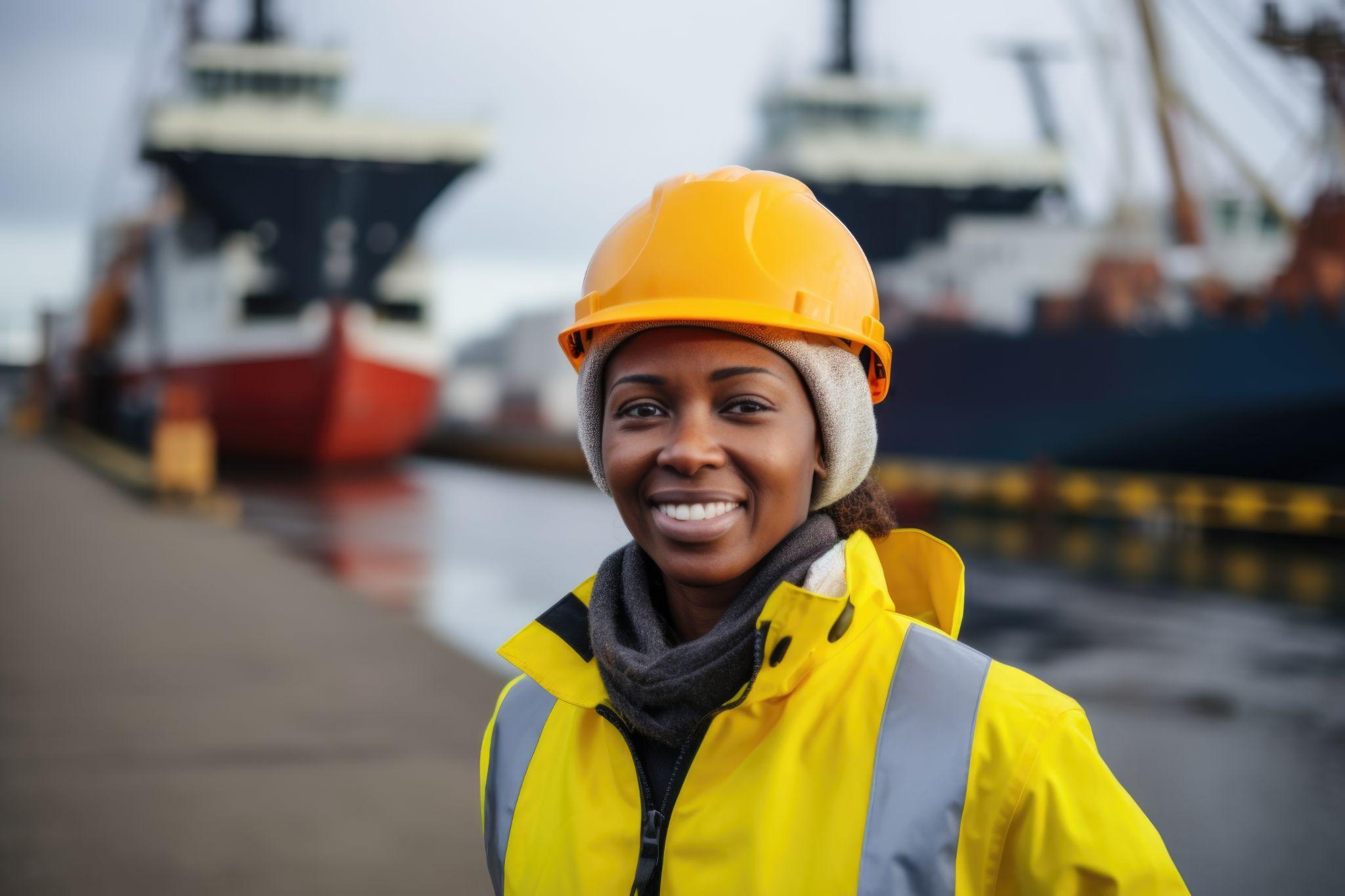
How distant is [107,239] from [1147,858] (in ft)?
150

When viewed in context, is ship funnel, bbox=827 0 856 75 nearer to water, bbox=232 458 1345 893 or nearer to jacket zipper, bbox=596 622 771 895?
water, bbox=232 458 1345 893

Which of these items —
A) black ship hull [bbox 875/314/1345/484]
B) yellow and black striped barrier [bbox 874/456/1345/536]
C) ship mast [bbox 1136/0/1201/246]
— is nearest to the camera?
yellow and black striped barrier [bbox 874/456/1345/536]

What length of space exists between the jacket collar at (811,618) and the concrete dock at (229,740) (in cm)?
235

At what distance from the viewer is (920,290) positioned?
24.9 metres

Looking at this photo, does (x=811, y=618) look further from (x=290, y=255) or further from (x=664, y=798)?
(x=290, y=255)

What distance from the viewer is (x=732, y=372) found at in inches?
56.6

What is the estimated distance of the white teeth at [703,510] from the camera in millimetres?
1446

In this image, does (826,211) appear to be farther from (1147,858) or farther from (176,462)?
(176,462)

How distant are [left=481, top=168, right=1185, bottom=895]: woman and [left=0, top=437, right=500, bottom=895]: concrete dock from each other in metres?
2.39

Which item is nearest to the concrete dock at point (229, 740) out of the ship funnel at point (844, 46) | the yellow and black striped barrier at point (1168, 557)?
the yellow and black striped barrier at point (1168, 557)

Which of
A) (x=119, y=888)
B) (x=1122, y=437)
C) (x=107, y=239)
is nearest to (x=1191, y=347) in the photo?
(x=1122, y=437)

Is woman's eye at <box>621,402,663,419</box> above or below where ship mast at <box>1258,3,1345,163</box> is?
below


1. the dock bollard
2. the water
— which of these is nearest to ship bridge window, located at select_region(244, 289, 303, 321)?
the dock bollard

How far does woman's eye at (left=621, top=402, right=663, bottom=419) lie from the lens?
1482mm
